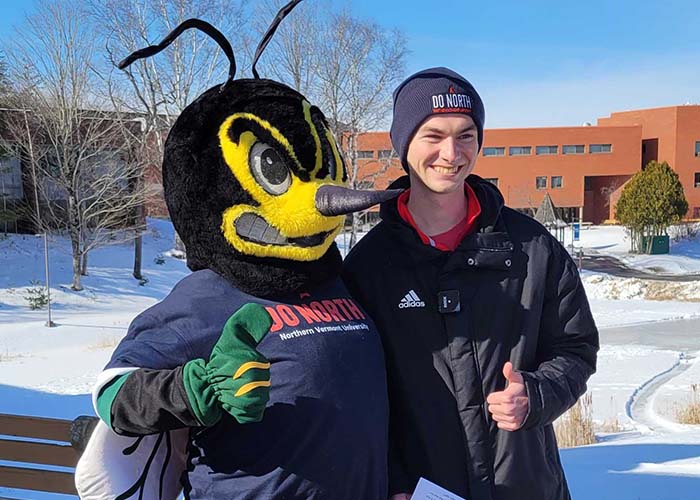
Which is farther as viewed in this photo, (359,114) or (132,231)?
(359,114)

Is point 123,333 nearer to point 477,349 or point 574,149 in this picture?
point 477,349

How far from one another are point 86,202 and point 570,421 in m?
15.1

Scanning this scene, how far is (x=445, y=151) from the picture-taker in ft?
5.93

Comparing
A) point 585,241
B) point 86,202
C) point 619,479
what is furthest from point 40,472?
point 585,241

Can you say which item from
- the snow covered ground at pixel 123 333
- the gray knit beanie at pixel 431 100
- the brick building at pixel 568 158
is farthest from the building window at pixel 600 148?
the gray knit beanie at pixel 431 100

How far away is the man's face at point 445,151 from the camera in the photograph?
1.81 m

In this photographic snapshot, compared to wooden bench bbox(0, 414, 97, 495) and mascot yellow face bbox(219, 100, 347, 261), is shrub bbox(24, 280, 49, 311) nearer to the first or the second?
wooden bench bbox(0, 414, 97, 495)

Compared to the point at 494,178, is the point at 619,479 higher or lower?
lower

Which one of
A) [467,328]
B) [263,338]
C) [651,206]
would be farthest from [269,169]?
[651,206]

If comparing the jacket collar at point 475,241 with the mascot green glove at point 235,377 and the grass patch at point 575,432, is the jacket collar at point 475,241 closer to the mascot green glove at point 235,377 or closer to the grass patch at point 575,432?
the mascot green glove at point 235,377

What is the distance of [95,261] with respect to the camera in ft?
62.9

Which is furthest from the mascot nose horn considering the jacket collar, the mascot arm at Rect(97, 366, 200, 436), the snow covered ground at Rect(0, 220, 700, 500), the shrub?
the shrub

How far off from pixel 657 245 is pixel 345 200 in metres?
29.2

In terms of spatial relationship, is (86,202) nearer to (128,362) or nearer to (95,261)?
(95,261)
